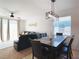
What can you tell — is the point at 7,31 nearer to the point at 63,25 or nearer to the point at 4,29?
the point at 4,29

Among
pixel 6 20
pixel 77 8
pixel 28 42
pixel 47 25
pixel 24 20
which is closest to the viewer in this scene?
pixel 77 8

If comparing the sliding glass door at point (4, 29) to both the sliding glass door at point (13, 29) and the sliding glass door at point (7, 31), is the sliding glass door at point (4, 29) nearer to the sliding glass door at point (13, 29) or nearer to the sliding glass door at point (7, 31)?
the sliding glass door at point (7, 31)

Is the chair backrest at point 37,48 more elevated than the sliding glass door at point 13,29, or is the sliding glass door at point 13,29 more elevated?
the sliding glass door at point 13,29

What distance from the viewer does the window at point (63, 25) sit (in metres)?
5.34

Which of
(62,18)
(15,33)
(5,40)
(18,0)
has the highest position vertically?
Result: (18,0)

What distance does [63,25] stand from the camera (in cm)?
564

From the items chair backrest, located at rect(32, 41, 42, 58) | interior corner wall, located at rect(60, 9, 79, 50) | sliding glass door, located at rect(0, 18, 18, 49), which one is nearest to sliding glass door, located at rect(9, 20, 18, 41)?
sliding glass door, located at rect(0, 18, 18, 49)

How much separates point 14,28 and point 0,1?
3.95m

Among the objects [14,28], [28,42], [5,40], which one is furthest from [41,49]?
[14,28]

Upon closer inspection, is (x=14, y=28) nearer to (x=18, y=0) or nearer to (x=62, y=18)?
(x=18, y=0)

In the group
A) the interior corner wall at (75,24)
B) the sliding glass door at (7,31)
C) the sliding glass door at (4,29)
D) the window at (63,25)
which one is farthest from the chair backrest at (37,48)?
the sliding glass door at (4,29)

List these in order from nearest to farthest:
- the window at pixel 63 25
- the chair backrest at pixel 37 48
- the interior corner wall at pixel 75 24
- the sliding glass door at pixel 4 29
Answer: the chair backrest at pixel 37 48 → the interior corner wall at pixel 75 24 → the window at pixel 63 25 → the sliding glass door at pixel 4 29

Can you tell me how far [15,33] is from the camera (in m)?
7.83

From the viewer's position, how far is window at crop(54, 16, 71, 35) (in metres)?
5.34
